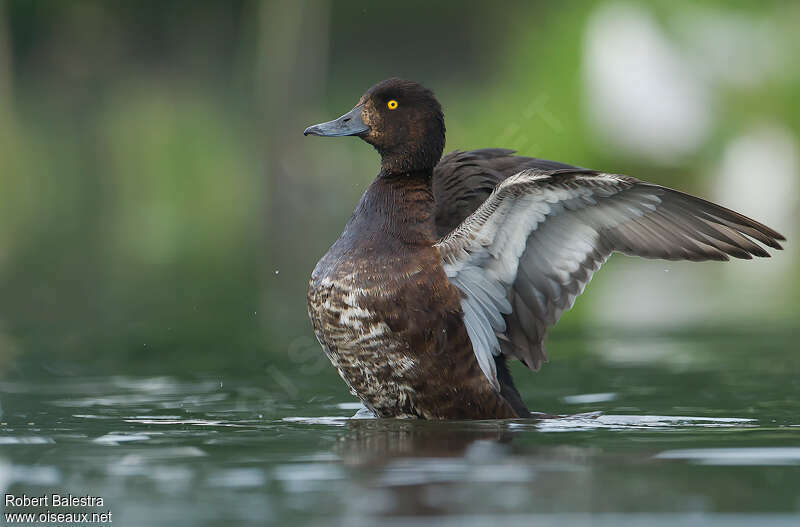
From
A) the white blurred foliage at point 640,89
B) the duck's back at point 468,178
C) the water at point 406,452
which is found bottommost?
the water at point 406,452

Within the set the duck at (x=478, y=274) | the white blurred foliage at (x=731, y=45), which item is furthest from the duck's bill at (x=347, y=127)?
the white blurred foliage at (x=731, y=45)

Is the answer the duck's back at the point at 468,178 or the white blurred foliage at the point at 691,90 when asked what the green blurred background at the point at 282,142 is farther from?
the duck's back at the point at 468,178

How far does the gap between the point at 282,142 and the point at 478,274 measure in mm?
12847

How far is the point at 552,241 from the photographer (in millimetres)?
5609

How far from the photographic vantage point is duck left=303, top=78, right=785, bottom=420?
5.44 meters

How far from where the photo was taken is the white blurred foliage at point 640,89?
63.3ft

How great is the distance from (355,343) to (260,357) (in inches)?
98.8

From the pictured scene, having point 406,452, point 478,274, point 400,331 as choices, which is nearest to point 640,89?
point 478,274

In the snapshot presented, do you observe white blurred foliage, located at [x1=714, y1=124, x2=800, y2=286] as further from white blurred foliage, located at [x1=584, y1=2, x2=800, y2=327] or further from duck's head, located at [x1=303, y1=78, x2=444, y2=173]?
duck's head, located at [x1=303, y1=78, x2=444, y2=173]

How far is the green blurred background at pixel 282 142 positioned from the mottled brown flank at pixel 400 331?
165cm

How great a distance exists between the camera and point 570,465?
14.1 feet

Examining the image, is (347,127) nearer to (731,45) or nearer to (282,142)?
(282,142)

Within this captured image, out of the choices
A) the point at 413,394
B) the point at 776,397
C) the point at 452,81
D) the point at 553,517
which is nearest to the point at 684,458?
the point at 553,517

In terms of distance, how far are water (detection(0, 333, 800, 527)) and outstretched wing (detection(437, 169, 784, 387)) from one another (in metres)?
0.45
